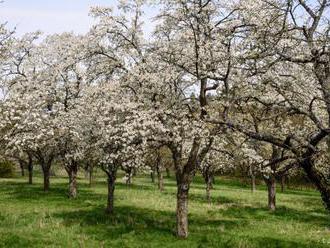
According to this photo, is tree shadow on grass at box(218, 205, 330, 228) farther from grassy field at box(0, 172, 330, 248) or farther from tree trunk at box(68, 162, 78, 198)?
tree trunk at box(68, 162, 78, 198)

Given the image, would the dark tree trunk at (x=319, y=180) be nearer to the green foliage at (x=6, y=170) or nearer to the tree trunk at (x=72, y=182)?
the tree trunk at (x=72, y=182)

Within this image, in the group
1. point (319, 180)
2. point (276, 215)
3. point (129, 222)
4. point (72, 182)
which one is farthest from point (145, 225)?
point (72, 182)

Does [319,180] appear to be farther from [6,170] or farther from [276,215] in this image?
[6,170]

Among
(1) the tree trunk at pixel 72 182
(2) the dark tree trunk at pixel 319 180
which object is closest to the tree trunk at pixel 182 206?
(2) the dark tree trunk at pixel 319 180

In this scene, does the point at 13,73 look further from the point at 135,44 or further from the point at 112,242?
the point at 112,242

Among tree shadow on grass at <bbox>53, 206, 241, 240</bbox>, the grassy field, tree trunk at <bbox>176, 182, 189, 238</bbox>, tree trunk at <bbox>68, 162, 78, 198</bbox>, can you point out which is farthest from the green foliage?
tree trunk at <bbox>176, 182, 189, 238</bbox>

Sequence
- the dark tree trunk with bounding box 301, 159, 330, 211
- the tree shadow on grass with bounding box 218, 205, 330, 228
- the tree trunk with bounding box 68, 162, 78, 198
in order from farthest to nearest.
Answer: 1. the tree trunk with bounding box 68, 162, 78, 198
2. the tree shadow on grass with bounding box 218, 205, 330, 228
3. the dark tree trunk with bounding box 301, 159, 330, 211

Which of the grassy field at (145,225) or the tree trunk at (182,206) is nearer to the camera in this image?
the grassy field at (145,225)

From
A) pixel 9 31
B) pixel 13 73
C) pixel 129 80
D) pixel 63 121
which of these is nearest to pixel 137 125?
pixel 129 80

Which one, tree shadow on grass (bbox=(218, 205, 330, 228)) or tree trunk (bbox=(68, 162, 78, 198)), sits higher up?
tree trunk (bbox=(68, 162, 78, 198))

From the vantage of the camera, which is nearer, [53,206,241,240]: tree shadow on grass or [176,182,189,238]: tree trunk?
[176,182,189,238]: tree trunk

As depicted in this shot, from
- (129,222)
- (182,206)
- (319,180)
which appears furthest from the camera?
(129,222)

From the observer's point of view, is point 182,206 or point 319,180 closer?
point 319,180

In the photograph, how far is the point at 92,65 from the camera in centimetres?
2828
